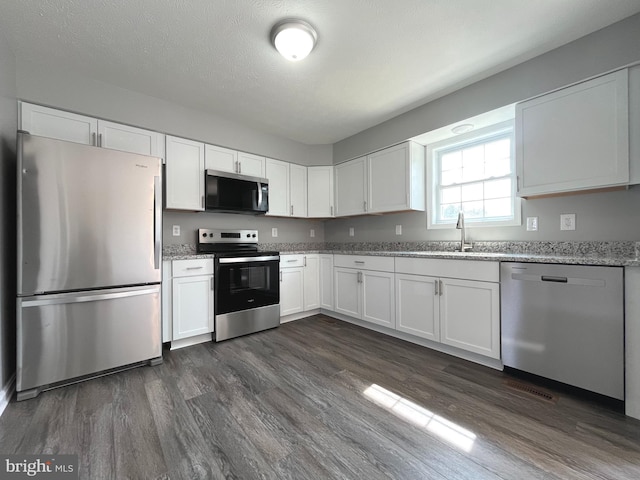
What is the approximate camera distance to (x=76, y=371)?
188 centimetres

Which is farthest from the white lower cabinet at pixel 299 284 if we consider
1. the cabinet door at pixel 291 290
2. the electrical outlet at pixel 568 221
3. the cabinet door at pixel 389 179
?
the electrical outlet at pixel 568 221

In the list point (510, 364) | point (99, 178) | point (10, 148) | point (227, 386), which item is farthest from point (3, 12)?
point (510, 364)

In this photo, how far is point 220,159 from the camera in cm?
310

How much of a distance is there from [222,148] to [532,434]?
3.59 metres

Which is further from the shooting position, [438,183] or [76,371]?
[438,183]

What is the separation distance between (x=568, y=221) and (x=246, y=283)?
3.05 metres

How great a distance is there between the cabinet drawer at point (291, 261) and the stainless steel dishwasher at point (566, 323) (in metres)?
2.22

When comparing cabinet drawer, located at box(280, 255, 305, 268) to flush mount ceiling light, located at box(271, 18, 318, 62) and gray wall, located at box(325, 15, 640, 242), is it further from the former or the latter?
flush mount ceiling light, located at box(271, 18, 318, 62)

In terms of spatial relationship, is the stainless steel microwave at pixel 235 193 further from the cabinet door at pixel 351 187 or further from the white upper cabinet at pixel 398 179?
the white upper cabinet at pixel 398 179

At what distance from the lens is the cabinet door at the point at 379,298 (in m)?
2.81

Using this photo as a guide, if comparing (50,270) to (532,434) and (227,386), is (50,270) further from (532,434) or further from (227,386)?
(532,434)

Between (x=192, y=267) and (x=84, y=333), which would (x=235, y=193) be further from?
(x=84, y=333)

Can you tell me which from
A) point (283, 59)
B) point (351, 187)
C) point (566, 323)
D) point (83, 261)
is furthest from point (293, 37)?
point (566, 323)

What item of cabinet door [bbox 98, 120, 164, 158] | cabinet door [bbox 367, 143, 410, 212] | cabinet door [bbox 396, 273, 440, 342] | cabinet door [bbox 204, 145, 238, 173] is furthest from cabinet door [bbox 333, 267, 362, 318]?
cabinet door [bbox 98, 120, 164, 158]
